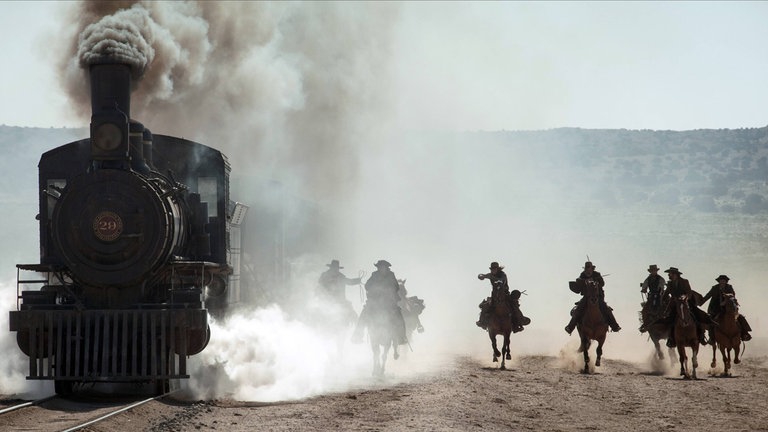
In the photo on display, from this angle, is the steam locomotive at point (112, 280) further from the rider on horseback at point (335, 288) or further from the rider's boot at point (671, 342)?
the rider's boot at point (671, 342)

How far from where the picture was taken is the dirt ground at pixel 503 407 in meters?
13.3

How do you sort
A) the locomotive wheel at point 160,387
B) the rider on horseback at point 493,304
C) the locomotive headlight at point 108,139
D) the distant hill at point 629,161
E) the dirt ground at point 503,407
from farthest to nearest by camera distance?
the distant hill at point 629,161, the rider on horseback at point 493,304, the locomotive wheel at point 160,387, the locomotive headlight at point 108,139, the dirt ground at point 503,407

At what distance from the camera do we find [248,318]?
21.0m

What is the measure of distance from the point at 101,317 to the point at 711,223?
6640 cm

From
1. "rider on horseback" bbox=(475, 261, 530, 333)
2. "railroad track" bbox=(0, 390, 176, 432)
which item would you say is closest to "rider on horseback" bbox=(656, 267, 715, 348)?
"rider on horseback" bbox=(475, 261, 530, 333)

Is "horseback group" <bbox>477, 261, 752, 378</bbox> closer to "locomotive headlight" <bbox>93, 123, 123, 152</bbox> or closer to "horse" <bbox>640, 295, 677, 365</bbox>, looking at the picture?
"horse" <bbox>640, 295, 677, 365</bbox>

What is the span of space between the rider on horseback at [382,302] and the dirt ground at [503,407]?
123 cm

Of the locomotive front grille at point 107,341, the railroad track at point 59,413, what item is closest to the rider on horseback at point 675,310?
the locomotive front grille at point 107,341

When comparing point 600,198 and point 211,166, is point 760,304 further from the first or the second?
point 600,198

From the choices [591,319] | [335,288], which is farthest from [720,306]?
[335,288]

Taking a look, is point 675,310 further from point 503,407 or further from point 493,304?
point 503,407

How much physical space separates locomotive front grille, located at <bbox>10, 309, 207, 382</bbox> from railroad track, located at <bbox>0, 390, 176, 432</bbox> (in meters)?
0.39

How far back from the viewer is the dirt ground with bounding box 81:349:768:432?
43.8 feet

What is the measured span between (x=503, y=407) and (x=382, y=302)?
625cm
